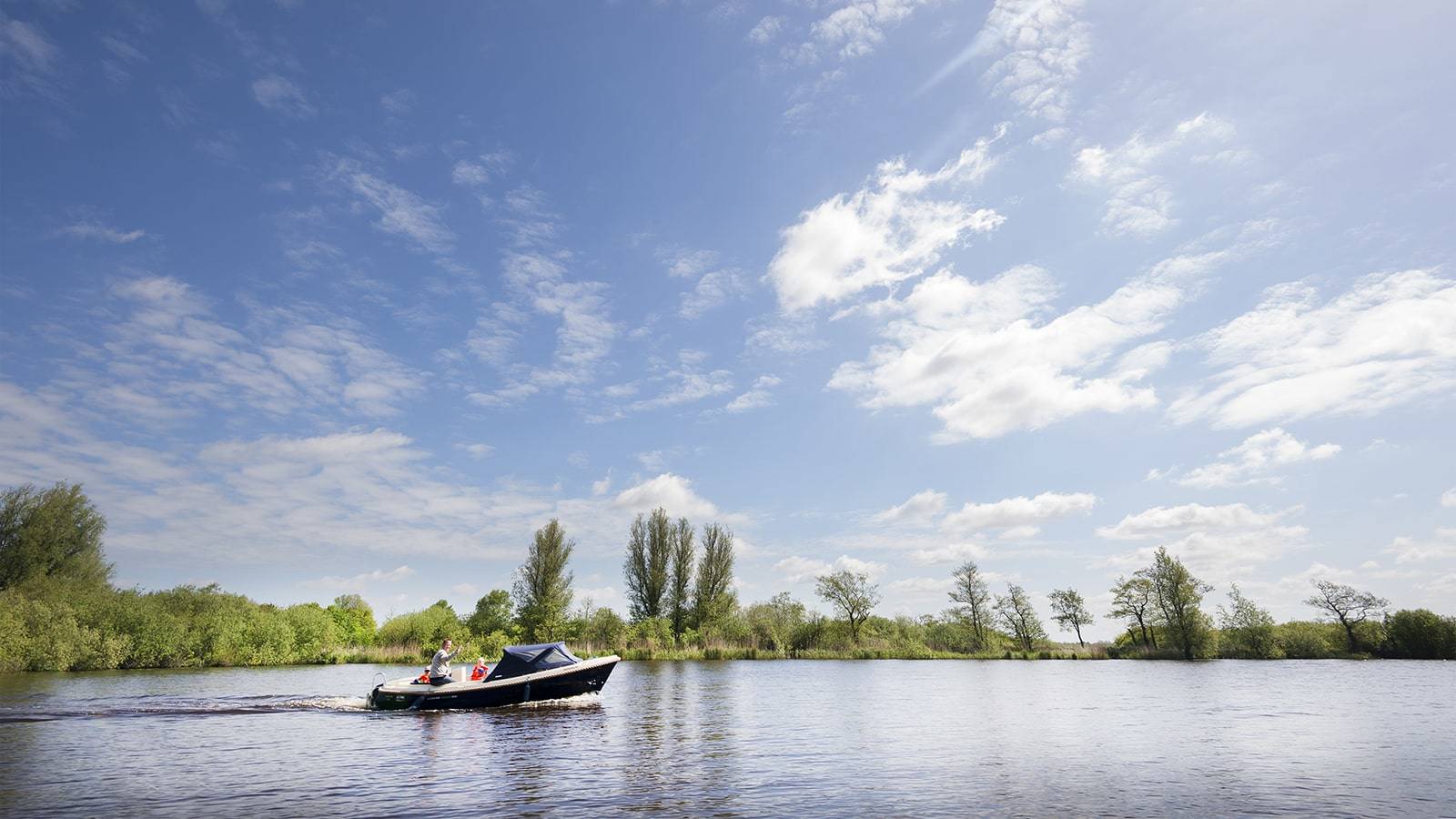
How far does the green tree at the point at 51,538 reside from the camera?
55125 millimetres

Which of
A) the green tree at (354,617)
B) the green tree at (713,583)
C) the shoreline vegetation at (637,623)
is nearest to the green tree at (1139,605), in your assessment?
the shoreline vegetation at (637,623)

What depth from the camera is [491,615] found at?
244 feet

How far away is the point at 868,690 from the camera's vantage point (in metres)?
38.2

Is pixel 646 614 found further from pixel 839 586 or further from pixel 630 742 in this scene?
pixel 630 742

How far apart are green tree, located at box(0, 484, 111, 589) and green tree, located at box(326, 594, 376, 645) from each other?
44999 millimetres

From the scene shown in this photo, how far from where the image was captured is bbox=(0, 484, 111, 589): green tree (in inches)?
2170

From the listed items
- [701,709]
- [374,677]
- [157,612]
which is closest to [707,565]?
[374,677]

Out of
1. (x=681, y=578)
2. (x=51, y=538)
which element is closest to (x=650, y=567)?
(x=681, y=578)

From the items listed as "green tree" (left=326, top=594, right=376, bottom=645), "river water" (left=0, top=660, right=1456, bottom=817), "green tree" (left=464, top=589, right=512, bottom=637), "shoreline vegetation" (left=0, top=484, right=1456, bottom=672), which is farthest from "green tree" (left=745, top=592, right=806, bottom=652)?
"green tree" (left=326, top=594, right=376, bottom=645)

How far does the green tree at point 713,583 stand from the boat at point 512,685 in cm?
4860

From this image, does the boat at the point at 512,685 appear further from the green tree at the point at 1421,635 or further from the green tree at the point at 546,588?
the green tree at the point at 1421,635

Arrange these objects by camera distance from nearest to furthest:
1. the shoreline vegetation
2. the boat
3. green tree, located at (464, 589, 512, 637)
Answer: the boat < the shoreline vegetation < green tree, located at (464, 589, 512, 637)

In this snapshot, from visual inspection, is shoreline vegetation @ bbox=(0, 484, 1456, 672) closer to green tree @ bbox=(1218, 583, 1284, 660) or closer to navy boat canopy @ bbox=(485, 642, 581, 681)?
green tree @ bbox=(1218, 583, 1284, 660)

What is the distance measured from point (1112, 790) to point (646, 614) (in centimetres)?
7140
